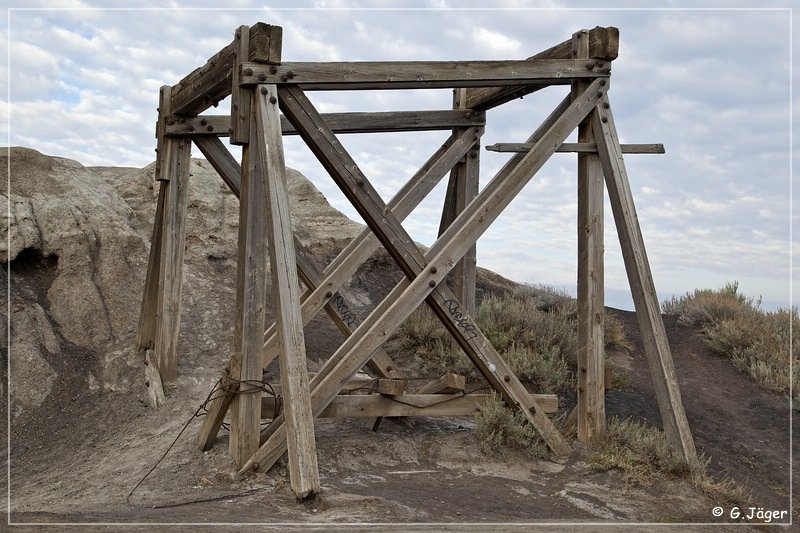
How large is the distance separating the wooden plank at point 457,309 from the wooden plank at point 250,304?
207 millimetres

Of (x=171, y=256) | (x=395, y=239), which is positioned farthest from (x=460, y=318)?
(x=171, y=256)

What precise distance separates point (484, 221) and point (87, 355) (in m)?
5.28

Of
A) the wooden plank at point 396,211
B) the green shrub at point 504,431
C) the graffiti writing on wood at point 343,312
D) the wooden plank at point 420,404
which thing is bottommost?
the green shrub at point 504,431

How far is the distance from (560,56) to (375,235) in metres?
2.32

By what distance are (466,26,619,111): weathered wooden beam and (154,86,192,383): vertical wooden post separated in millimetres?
3120

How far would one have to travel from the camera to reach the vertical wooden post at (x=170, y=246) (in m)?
8.84

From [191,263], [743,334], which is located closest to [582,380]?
[743,334]

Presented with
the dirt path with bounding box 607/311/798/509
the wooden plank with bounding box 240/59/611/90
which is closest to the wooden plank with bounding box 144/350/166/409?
the wooden plank with bounding box 240/59/611/90

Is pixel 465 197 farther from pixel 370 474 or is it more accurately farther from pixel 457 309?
pixel 370 474

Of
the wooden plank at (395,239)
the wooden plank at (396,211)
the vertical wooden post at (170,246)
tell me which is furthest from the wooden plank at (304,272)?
the wooden plank at (395,239)

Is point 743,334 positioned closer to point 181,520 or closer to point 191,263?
point 191,263

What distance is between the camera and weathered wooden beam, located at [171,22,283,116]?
633 centimetres

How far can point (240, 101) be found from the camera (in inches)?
253

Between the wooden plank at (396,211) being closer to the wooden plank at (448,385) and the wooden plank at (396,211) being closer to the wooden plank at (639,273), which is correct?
the wooden plank at (448,385)
